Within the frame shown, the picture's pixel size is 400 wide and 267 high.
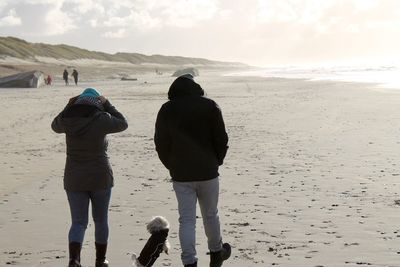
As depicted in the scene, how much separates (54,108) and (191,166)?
1989 centimetres

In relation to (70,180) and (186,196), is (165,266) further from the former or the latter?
(70,180)

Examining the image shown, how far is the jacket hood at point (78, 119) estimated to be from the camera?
4797 millimetres

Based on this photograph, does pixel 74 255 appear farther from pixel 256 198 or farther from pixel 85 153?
pixel 256 198

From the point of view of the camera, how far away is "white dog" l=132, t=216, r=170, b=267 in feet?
16.1

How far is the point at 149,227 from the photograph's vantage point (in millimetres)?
4977

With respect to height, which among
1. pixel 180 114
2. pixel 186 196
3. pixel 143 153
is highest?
pixel 180 114

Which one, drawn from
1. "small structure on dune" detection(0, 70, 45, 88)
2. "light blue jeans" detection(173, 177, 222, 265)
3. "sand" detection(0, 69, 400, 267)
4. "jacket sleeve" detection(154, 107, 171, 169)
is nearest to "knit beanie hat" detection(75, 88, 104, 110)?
"jacket sleeve" detection(154, 107, 171, 169)

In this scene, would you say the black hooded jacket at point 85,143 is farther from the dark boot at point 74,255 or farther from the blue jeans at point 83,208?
the dark boot at point 74,255

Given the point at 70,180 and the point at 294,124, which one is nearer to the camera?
the point at 70,180

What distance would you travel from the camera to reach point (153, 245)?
4934mm

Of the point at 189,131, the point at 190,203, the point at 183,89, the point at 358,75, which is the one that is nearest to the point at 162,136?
the point at 189,131

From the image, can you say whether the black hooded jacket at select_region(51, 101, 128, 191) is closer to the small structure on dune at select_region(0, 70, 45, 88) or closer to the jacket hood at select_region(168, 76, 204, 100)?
the jacket hood at select_region(168, 76, 204, 100)

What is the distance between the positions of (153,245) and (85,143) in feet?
3.57

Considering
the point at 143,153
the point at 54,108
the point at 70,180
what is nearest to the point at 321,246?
the point at 70,180
